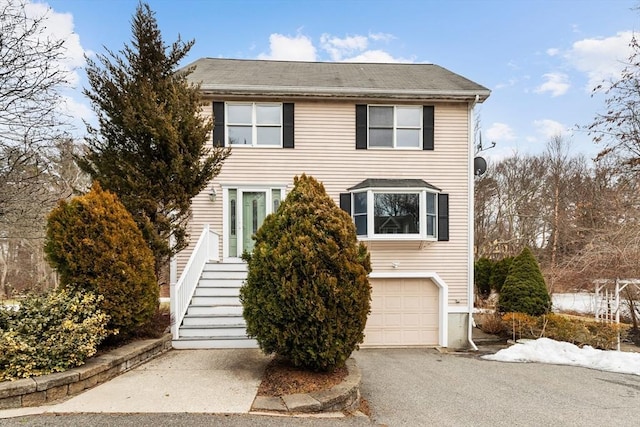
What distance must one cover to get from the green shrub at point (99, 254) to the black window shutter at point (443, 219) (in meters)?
6.84

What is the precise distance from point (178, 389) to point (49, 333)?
1.64 metres

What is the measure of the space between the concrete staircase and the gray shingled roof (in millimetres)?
4601

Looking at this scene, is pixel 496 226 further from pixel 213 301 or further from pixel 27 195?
pixel 27 195

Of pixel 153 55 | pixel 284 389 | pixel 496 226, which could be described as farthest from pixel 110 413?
pixel 496 226

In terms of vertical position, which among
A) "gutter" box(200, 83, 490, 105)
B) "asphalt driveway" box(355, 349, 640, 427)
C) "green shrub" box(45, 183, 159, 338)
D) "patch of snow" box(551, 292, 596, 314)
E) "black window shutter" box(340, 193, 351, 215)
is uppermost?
"gutter" box(200, 83, 490, 105)

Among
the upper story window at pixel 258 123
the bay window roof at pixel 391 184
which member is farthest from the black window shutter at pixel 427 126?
the upper story window at pixel 258 123

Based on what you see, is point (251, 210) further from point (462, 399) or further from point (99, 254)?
point (462, 399)

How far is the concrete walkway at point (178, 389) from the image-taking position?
3.61 metres

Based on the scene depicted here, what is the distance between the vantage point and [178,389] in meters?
4.17

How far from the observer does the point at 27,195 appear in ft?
23.4

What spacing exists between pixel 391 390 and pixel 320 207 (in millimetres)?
3093

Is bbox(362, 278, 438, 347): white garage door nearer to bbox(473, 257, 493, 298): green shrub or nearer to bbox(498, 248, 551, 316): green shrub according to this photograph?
bbox(498, 248, 551, 316): green shrub

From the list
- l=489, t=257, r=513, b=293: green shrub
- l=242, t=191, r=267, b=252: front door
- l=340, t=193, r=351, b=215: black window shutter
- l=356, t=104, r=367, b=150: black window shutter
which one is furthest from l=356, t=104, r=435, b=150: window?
l=489, t=257, r=513, b=293: green shrub

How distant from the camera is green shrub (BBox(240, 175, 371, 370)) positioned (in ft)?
13.5
